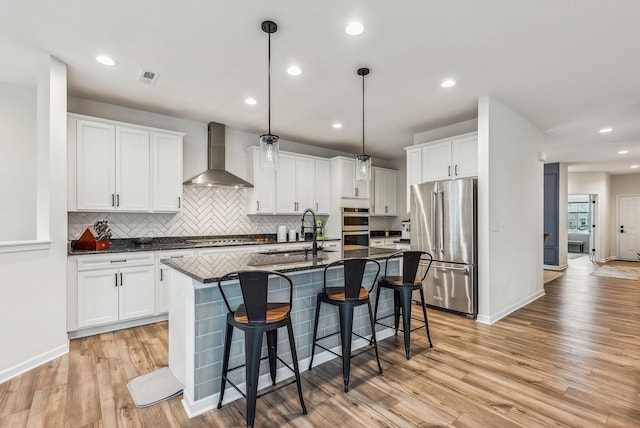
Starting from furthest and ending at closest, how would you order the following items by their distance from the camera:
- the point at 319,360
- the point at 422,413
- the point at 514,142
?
the point at 514,142
the point at 319,360
the point at 422,413

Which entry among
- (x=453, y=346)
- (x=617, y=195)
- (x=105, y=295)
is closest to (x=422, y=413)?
(x=453, y=346)

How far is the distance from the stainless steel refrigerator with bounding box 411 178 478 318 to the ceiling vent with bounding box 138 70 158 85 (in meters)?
3.51

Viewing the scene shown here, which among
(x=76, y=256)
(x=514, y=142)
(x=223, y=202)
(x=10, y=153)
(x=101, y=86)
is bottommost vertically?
(x=76, y=256)

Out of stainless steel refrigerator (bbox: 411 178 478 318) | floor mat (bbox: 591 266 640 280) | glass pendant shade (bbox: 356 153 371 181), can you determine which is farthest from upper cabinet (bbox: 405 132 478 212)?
floor mat (bbox: 591 266 640 280)

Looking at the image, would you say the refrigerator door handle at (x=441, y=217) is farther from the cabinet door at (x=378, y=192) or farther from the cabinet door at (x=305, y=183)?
the cabinet door at (x=378, y=192)

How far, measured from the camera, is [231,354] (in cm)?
223

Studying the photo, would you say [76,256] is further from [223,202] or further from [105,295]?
[223,202]

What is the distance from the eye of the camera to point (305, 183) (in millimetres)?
5699

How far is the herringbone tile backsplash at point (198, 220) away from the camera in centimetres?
406

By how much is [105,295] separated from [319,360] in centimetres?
247

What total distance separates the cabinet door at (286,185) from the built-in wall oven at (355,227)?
3.46 feet

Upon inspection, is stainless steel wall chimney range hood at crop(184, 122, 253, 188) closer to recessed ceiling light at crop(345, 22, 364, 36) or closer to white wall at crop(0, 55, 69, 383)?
white wall at crop(0, 55, 69, 383)

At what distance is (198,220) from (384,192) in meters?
3.99

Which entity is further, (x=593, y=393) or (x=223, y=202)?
(x=223, y=202)
